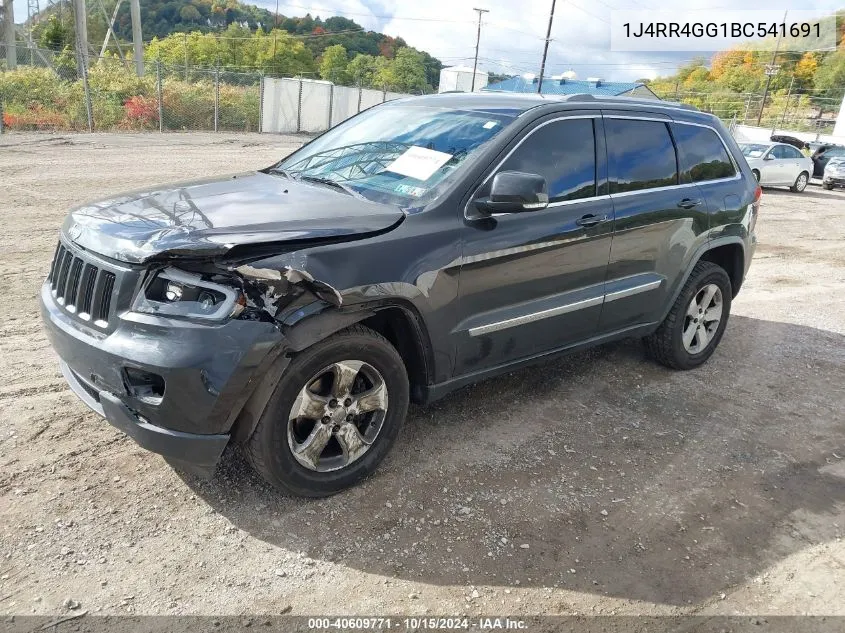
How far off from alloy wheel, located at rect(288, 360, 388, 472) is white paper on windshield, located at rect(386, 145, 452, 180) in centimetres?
112

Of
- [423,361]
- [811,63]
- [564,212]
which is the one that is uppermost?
[811,63]

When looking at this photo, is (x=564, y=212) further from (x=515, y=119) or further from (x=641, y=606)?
(x=641, y=606)

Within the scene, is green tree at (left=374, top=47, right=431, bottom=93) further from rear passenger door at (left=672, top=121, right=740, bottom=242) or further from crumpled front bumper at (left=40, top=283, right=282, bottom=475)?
crumpled front bumper at (left=40, top=283, right=282, bottom=475)

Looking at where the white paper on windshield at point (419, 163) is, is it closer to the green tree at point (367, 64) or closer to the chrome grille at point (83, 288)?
the chrome grille at point (83, 288)

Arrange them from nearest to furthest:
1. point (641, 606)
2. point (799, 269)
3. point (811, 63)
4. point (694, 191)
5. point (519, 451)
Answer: point (641, 606), point (519, 451), point (694, 191), point (799, 269), point (811, 63)

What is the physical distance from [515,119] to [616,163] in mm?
840

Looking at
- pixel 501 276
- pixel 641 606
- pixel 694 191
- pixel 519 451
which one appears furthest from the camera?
pixel 694 191

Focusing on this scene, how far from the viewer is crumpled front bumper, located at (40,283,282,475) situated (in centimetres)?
262

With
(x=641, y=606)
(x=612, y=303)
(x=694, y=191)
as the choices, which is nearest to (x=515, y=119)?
(x=612, y=303)

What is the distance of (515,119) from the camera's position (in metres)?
3.79

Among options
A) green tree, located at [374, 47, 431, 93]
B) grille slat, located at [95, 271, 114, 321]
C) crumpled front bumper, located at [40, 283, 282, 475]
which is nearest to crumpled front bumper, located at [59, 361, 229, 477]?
crumpled front bumper, located at [40, 283, 282, 475]

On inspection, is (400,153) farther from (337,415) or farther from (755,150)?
(755,150)

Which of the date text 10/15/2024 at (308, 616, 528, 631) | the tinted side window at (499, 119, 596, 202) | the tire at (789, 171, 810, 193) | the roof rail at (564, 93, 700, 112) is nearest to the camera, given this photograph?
the date text 10/15/2024 at (308, 616, 528, 631)

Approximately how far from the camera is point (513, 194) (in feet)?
10.8
